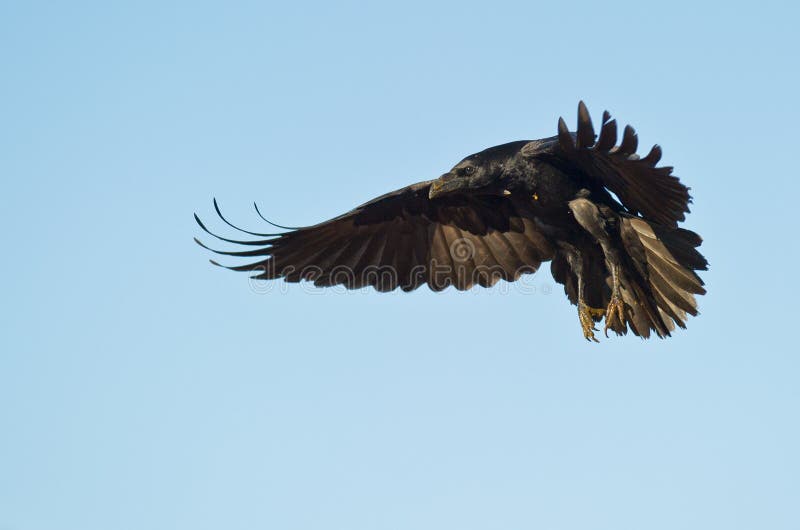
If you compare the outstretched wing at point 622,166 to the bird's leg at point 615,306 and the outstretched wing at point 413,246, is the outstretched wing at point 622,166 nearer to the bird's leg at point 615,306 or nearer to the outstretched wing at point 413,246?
the bird's leg at point 615,306

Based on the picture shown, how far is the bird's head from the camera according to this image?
9289 millimetres

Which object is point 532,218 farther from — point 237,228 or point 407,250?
point 237,228

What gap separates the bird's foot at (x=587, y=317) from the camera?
367 inches

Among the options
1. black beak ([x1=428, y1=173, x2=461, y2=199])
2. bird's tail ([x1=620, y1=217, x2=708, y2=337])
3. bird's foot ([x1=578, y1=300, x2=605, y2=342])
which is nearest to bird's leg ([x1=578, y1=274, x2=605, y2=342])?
bird's foot ([x1=578, y1=300, x2=605, y2=342])

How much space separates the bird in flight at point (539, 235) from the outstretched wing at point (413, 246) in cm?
1

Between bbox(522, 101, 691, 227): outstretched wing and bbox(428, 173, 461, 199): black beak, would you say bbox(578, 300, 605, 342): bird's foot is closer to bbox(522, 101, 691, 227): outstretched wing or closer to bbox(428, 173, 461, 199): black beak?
bbox(522, 101, 691, 227): outstretched wing

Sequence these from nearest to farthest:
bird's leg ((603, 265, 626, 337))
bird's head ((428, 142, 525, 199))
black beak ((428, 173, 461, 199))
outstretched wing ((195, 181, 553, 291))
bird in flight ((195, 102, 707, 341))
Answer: bird in flight ((195, 102, 707, 341))
bird's leg ((603, 265, 626, 337))
bird's head ((428, 142, 525, 199))
black beak ((428, 173, 461, 199))
outstretched wing ((195, 181, 553, 291))

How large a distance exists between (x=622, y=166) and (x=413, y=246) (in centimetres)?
275

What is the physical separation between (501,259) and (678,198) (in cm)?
232

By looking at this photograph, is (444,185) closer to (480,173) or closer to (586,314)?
(480,173)

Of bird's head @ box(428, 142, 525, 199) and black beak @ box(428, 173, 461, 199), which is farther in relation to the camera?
black beak @ box(428, 173, 461, 199)

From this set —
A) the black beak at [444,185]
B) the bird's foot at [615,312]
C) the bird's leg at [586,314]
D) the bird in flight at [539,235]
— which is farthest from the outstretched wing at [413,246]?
the bird's foot at [615,312]

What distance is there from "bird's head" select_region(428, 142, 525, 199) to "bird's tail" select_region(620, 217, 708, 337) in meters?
1.03

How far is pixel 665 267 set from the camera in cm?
890
